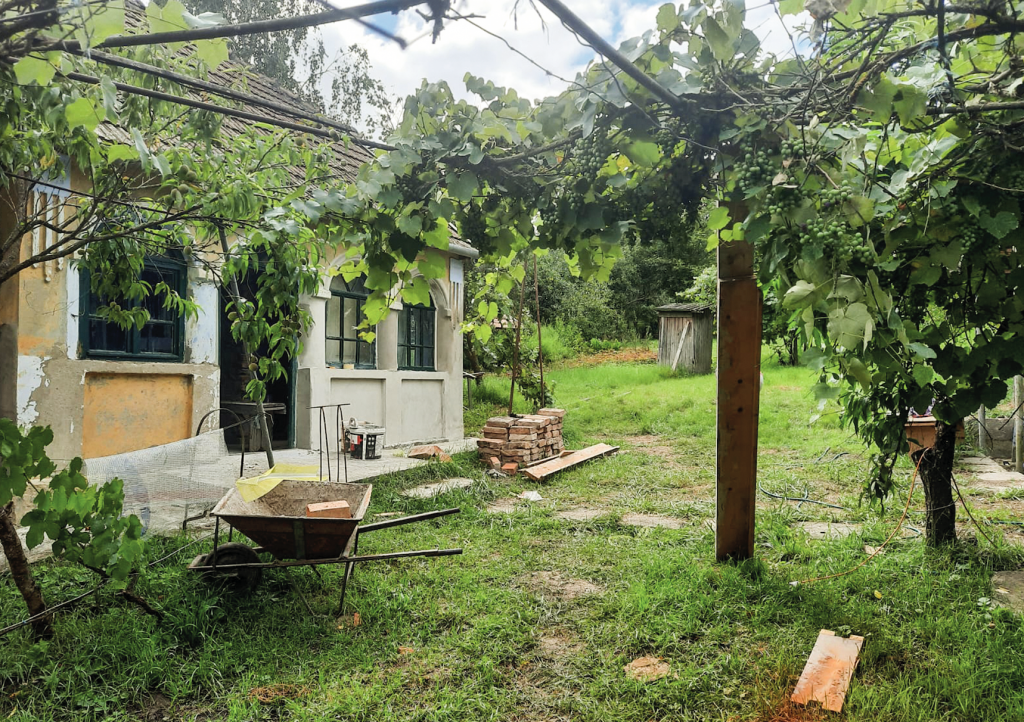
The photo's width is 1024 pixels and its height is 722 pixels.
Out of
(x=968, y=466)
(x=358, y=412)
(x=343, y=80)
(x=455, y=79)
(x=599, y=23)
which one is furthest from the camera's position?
(x=343, y=80)

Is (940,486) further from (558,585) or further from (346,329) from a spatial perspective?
(346,329)

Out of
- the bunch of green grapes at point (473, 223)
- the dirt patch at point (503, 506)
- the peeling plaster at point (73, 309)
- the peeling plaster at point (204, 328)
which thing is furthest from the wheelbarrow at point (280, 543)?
the peeling plaster at point (204, 328)

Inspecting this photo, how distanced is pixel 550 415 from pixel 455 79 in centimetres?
686

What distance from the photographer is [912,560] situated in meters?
4.49

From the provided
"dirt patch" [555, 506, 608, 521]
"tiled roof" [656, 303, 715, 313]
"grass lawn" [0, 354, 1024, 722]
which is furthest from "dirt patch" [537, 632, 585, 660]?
"tiled roof" [656, 303, 715, 313]

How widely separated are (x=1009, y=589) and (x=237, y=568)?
4.74 metres

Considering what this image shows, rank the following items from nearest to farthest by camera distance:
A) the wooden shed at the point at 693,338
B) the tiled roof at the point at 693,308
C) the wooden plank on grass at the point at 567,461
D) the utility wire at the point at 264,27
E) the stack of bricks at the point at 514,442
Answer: the utility wire at the point at 264,27, the wooden plank on grass at the point at 567,461, the stack of bricks at the point at 514,442, the tiled roof at the point at 693,308, the wooden shed at the point at 693,338

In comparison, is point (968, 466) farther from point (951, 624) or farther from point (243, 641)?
point (243, 641)

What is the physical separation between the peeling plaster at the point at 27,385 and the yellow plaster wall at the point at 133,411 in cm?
43

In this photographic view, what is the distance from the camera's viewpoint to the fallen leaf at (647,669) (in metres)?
3.26

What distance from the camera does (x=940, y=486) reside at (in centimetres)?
452

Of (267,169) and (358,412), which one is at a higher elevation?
(267,169)

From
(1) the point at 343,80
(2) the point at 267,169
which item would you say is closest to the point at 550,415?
(2) the point at 267,169

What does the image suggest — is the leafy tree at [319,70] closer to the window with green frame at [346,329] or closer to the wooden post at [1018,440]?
the window with green frame at [346,329]
